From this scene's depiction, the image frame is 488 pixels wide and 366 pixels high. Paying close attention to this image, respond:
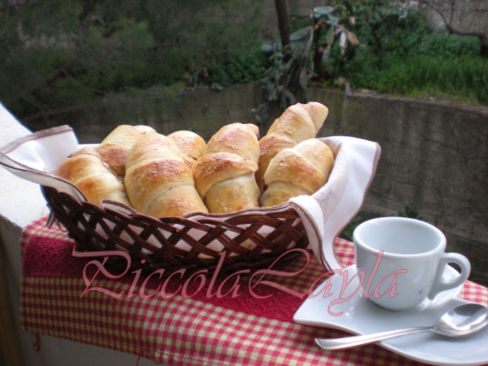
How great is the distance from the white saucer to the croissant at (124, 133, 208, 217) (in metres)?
0.21

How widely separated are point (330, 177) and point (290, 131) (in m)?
0.15

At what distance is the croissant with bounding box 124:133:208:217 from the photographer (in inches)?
25.3

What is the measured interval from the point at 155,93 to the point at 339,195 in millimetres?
1955

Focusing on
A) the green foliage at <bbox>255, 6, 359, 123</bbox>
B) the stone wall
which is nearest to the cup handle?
the stone wall

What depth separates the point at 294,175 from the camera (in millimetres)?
653

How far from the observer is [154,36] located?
2.42 m

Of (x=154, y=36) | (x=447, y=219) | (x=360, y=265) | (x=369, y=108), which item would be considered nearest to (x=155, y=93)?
(x=154, y=36)

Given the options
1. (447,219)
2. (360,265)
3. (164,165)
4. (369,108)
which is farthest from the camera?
(369,108)

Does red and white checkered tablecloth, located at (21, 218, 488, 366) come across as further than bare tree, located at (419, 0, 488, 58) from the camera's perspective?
No

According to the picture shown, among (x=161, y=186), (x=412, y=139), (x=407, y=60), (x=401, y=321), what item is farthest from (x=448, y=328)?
(x=407, y=60)

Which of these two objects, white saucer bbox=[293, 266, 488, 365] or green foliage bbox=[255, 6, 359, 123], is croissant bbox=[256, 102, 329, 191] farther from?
green foliage bbox=[255, 6, 359, 123]

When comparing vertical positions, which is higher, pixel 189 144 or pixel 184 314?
pixel 189 144

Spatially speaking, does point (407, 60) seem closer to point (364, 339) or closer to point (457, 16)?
point (457, 16)

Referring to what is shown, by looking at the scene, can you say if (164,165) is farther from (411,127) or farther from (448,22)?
(448,22)
